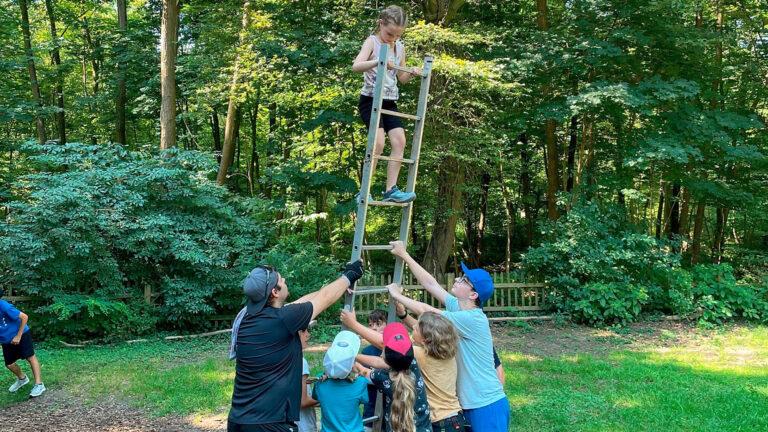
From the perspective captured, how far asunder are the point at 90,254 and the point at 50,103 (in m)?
13.3

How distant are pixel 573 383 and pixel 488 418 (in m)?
4.00

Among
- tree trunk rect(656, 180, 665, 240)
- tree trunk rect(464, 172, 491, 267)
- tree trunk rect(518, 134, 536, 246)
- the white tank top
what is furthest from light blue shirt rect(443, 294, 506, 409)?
tree trunk rect(656, 180, 665, 240)

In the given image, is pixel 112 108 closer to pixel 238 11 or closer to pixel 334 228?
pixel 238 11

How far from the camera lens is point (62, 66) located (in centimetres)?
1611

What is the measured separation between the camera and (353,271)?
3295 millimetres

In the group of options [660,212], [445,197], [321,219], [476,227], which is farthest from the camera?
[476,227]

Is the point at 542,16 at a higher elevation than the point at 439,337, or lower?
higher

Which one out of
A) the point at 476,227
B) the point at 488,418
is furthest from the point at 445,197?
the point at 488,418

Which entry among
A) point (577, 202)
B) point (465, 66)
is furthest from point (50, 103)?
point (577, 202)

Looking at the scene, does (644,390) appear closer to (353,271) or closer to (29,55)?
(353,271)

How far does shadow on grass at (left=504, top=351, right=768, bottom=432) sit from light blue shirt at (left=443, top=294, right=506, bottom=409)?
2.18m

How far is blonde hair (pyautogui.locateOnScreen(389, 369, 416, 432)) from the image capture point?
2.93 meters

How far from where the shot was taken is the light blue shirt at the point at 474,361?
3.22 metres

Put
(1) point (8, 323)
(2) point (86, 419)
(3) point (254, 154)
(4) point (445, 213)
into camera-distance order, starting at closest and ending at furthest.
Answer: (2) point (86, 419)
(1) point (8, 323)
(4) point (445, 213)
(3) point (254, 154)
